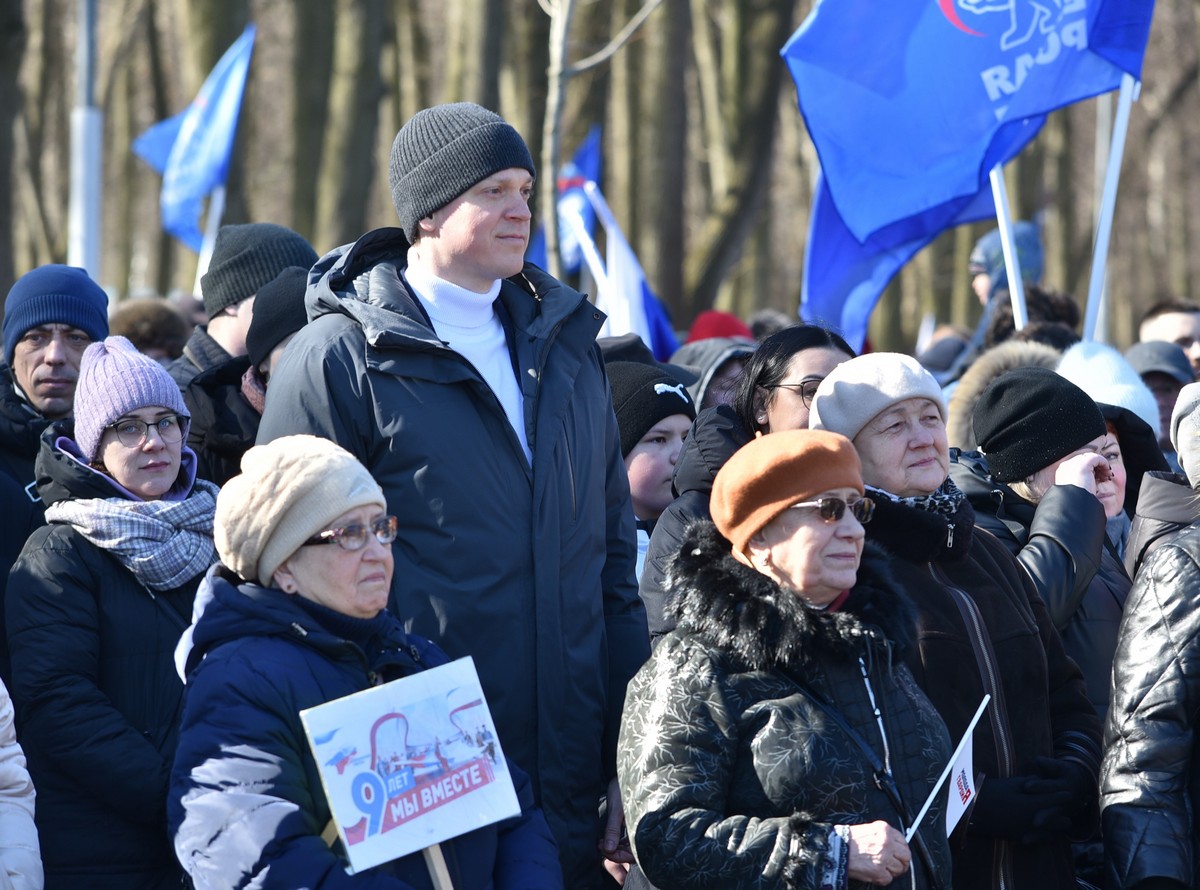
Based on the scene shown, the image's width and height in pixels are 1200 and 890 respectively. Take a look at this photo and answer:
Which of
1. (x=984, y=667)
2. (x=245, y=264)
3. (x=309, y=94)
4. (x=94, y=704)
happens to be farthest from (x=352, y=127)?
(x=984, y=667)

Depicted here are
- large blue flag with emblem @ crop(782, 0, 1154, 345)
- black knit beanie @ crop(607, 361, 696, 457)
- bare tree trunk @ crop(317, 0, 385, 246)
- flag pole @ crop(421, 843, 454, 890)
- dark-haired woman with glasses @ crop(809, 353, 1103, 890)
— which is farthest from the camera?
bare tree trunk @ crop(317, 0, 385, 246)

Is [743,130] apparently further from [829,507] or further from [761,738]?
[761,738]

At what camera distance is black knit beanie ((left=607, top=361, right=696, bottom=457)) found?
5188 mm

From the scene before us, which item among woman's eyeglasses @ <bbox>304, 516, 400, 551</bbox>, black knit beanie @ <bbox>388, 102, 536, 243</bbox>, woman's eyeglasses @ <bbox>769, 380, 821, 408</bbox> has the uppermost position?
black knit beanie @ <bbox>388, 102, 536, 243</bbox>

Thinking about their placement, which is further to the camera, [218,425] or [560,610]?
[218,425]

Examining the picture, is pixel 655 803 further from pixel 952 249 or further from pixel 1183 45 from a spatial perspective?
pixel 1183 45

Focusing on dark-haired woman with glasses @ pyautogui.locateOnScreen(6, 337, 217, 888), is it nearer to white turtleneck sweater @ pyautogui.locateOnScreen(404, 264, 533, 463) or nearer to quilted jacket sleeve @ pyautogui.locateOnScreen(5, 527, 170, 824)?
quilted jacket sleeve @ pyautogui.locateOnScreen(5, 527, 170, 824)

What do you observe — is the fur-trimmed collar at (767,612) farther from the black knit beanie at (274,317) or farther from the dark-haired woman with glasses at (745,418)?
the black knit beanie at (274,317)

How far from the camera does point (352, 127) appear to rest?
14.7 metres

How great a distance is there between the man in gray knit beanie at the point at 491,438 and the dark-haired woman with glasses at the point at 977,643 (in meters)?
0.60

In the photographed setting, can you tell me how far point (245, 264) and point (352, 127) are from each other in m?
9.22

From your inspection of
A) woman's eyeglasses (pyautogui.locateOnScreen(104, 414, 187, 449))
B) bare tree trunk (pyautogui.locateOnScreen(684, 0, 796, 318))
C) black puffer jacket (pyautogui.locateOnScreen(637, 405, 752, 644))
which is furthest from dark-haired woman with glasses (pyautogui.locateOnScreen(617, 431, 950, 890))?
bare tree trunk (pyautogui.locateOnScreen(684, 0, 796, 318))

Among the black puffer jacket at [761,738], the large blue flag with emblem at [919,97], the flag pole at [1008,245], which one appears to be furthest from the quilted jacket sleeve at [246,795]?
the flag pole at [1008,245]

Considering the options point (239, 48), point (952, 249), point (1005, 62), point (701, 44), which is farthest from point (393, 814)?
point (952, 249)
